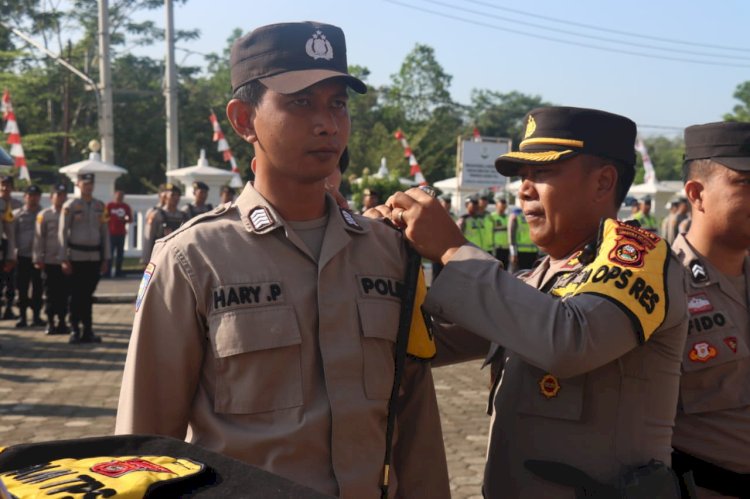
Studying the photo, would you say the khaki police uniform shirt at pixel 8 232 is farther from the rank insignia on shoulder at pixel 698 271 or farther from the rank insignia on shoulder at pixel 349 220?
the rank insignia on shoulder at pixel 349 220

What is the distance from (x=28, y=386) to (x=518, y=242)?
10394mm

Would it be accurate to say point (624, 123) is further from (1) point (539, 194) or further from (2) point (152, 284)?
(2) point (152, 284)

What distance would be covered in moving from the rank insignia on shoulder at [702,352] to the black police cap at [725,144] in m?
0.57

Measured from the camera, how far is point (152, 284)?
2.08 m

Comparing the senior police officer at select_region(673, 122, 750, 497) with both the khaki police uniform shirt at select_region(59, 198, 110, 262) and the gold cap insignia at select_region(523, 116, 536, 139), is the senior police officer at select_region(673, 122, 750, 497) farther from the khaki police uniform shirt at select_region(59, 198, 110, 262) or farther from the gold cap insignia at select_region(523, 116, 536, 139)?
the khaki police uniform shirt at select_region(59, 198, 110, 262)

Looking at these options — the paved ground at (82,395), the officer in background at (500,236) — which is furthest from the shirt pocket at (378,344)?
the officer in background at (500,236)

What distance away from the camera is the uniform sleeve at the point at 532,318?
6.88 feet

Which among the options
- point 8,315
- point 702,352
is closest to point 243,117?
point 702,352

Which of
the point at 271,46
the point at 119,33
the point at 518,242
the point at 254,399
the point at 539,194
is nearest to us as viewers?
the point at 254,399

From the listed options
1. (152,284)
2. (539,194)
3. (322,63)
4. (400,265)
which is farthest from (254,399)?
(539,194)

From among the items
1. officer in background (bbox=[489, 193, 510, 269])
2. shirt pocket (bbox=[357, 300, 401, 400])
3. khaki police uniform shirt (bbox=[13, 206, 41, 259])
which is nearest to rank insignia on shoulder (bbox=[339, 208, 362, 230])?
shirt pocket (bbox=[357, 300, 401, 400])

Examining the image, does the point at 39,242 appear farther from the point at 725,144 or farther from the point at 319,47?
the point at 319,47

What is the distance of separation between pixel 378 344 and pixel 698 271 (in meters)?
1.39

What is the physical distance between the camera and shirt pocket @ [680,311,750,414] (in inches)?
115
